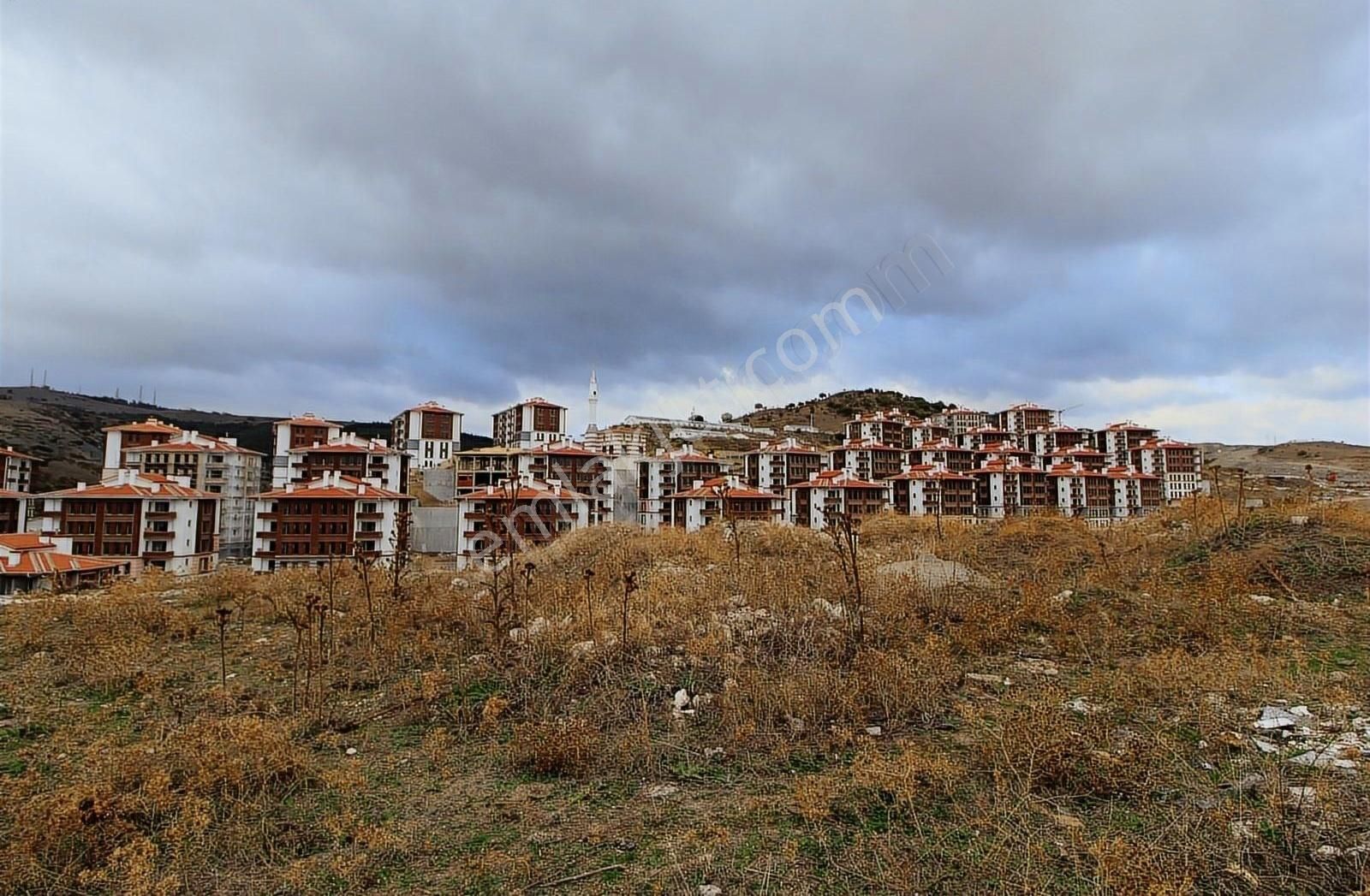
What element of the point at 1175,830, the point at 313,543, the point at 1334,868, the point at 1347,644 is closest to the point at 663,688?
the point at 1175,830

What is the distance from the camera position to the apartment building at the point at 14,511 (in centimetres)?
3722

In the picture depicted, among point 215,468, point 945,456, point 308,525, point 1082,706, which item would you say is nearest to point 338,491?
point 308,525

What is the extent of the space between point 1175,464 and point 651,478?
58.9 meters

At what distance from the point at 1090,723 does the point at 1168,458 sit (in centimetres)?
8417

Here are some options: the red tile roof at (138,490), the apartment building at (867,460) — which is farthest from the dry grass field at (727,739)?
the apartment building at (867,460)

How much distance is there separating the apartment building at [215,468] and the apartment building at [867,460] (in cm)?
5004

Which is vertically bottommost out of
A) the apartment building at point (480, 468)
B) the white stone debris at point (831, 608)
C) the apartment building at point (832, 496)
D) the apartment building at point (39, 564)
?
the apartment building at point (39, 564)

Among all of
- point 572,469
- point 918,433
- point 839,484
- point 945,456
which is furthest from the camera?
point 918,433

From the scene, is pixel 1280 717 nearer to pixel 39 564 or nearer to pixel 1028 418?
pixel 39 564

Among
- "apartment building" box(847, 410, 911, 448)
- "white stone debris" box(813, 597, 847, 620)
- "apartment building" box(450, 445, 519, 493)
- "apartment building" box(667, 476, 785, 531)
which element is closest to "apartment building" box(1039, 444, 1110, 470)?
"apartment building" box(847, 410, 911, 448)

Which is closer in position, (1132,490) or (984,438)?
(1132,490)

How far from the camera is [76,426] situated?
3967 inches

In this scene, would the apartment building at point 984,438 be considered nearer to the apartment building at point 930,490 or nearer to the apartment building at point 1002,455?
the apartment building at point 1002,455

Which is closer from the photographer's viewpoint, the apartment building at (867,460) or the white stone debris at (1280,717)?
the white stone debris at (1280,717)
